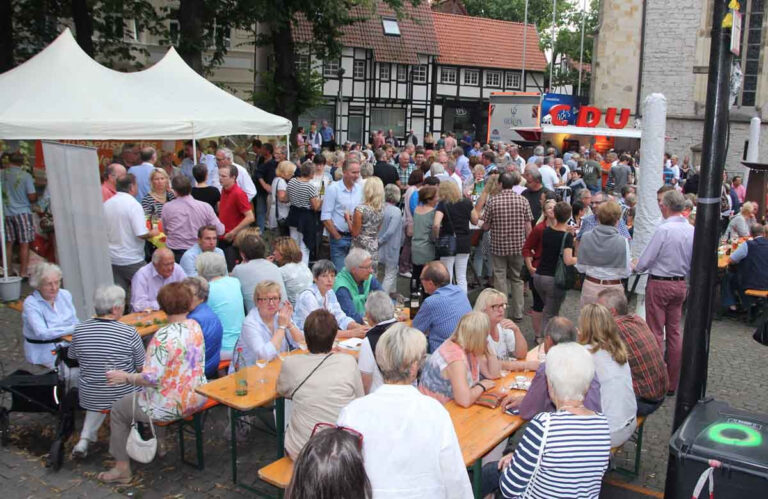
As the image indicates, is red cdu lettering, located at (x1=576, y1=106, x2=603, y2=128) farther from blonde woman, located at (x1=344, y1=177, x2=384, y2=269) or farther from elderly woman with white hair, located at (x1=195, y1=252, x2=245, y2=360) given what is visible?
elderly woman with white hair, located at (x1=195, y1=252, x2=245, y2=360)

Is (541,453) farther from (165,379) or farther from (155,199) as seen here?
(155,199)

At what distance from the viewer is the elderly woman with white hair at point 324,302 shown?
5.84 meters

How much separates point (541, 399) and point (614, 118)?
82.1 feet

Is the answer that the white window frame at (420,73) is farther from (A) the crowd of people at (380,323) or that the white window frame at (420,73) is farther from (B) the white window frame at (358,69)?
(A) the crowd of people at (380,323)

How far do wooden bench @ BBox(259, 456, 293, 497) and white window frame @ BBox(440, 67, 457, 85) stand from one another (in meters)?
36.8

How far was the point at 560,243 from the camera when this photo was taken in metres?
7.04

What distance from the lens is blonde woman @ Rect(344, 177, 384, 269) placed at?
8469 mm

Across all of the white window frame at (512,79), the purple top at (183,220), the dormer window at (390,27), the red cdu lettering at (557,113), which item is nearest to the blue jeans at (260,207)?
the purple top at (183,220)

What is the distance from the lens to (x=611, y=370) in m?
4.39

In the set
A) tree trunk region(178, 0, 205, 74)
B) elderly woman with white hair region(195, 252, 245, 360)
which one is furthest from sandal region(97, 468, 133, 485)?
tree trunk region(178, 0, 205, 74)

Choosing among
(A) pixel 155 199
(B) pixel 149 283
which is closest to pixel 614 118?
(A) pixel 155 199

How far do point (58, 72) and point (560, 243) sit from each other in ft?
23.3

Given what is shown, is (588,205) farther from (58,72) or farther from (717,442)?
(58,72)

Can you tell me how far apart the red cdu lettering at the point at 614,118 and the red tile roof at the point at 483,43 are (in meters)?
13.2
